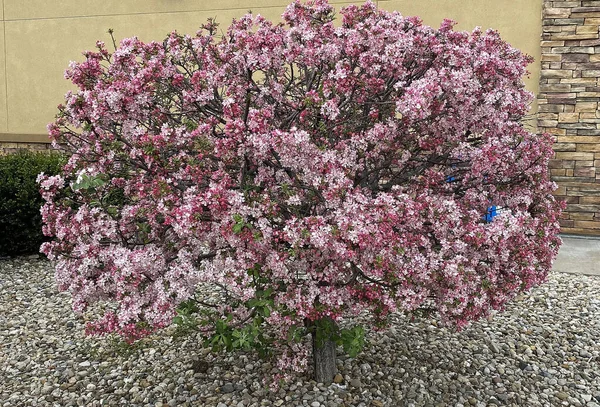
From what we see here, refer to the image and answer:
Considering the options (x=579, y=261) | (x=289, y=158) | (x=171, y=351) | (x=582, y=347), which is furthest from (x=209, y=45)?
(x=579, y=261)

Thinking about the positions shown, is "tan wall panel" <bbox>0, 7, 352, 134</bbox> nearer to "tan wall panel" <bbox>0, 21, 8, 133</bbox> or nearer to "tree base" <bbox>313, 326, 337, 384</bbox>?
"tan wall panel" <bbox>0, 21, 8, 133</bbox>

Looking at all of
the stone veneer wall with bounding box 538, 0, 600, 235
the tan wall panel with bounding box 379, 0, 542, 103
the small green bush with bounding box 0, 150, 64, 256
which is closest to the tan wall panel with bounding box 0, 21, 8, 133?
the small green bush with bounding box 0, 150, 64, 256

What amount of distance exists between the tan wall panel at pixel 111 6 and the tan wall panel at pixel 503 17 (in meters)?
1.26

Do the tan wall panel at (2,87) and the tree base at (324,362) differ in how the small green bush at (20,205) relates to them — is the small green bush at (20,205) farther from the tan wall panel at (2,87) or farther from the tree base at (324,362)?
the tree base at (324,362)

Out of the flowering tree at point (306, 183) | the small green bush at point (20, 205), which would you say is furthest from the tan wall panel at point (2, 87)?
the flowering tree at point (306, 183)

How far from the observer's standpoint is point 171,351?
156 inches

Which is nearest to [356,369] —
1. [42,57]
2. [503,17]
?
[503,17]

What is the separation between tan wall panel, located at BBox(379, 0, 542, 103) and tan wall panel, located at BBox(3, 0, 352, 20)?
4.15 ft

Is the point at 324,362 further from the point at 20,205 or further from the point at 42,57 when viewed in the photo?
the point at 42,57

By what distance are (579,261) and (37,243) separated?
5.82m

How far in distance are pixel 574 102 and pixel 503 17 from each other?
1331 mm

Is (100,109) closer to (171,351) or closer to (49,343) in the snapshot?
(171,351)

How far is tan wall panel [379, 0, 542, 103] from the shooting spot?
7070 millimetres

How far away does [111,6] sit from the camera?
873 centimetres
